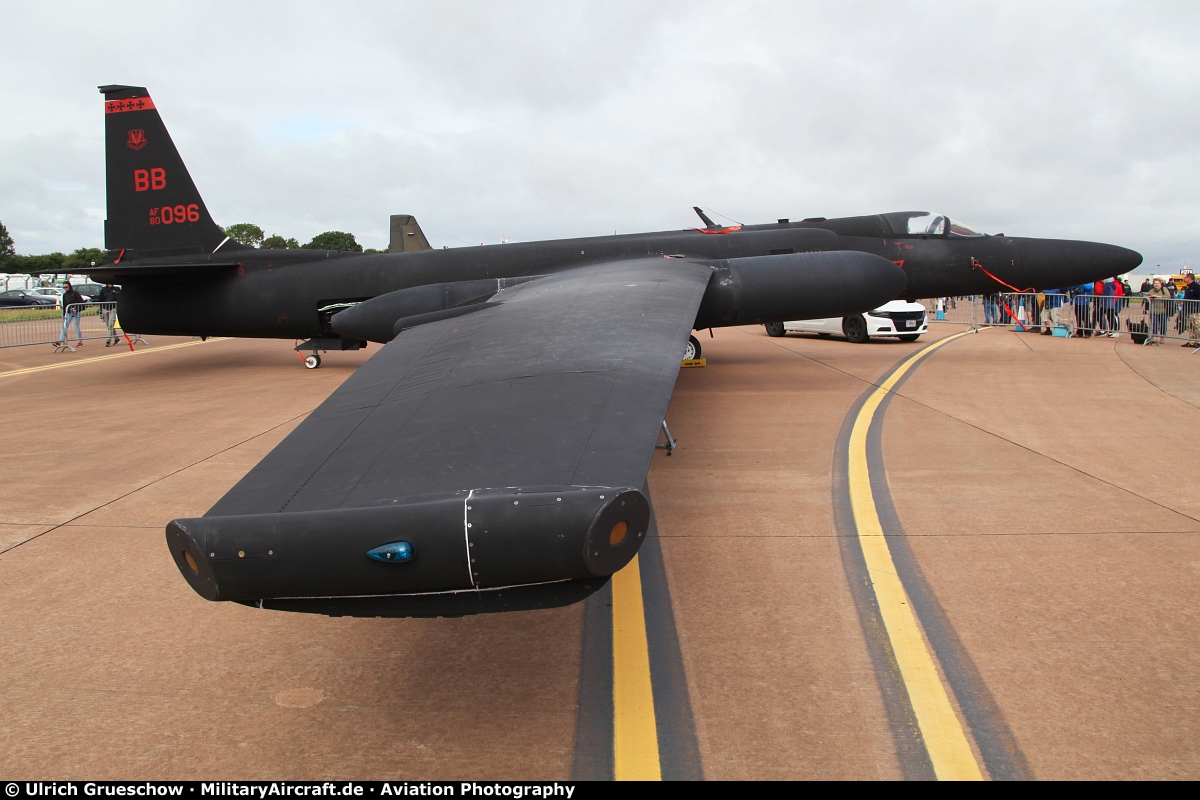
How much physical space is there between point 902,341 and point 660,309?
15.0 m

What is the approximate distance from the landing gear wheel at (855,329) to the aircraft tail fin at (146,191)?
1355 centimetres

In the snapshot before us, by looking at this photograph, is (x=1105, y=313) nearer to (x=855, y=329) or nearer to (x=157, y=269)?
(x=855, y=329)

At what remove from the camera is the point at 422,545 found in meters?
2.48

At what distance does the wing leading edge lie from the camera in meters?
2.50

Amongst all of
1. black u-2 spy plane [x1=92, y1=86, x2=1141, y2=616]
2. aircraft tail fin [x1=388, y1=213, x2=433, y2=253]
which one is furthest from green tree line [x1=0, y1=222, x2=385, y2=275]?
black u-2 spy plane [x1=92, y1=86, x2=1141, y2=616]

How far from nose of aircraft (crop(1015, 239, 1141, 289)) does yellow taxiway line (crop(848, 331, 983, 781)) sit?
31.4ft

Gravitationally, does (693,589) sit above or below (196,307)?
below

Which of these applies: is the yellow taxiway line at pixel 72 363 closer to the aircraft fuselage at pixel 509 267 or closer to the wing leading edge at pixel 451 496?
the aircraft fuselage at pixel 509 267

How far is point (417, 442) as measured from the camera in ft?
10.6

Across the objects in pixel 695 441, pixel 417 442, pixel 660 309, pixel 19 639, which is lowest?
pixel 19 639

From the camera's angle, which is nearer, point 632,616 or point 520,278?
point 632,616

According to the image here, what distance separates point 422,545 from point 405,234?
33.6 m

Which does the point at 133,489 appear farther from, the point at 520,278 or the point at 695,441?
the point at 520,278

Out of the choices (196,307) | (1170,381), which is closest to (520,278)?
(196,307)
